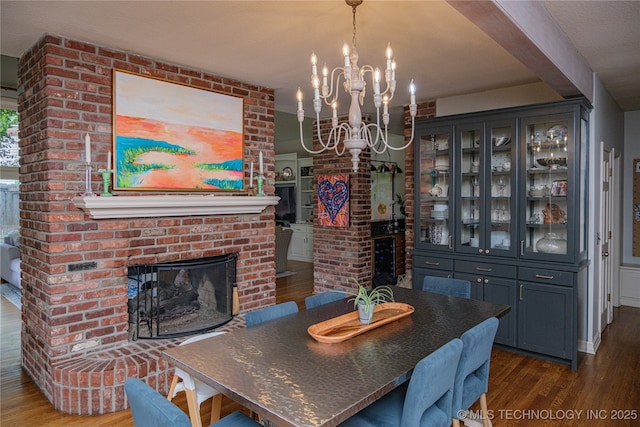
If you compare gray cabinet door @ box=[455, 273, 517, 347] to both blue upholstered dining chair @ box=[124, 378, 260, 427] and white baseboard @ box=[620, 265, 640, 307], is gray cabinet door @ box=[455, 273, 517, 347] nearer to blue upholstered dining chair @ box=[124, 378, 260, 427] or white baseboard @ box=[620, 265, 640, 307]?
white baseboard @ box=[620, 265, 640, 307]

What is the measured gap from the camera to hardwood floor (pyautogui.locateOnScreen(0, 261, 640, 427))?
2641 millimetres

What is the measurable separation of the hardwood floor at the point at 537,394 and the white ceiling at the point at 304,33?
224cm

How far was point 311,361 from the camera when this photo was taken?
5.90 feet

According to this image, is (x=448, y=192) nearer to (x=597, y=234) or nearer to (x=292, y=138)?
(x=597, y=234)

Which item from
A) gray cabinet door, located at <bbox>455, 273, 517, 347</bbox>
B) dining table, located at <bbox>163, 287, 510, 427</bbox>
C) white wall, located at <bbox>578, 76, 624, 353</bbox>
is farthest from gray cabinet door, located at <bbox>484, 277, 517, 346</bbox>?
dining table, located at <bbox>163, 287, 510, 427</bbox>

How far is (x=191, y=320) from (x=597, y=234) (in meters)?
3.76

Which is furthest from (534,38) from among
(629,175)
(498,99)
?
(629,175)

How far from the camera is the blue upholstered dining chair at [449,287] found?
3.09 meters

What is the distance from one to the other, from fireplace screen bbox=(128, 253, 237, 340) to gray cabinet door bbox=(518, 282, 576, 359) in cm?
260

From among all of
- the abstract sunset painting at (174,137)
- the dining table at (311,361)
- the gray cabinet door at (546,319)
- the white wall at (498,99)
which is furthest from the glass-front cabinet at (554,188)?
the abstract sunset painting at (174,137)

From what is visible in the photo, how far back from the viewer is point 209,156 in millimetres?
3658

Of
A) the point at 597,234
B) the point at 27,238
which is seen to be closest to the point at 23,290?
the point at 27,238

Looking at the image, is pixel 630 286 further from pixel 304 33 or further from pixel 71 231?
pixel 71 231

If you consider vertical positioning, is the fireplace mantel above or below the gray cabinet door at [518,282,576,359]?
above
